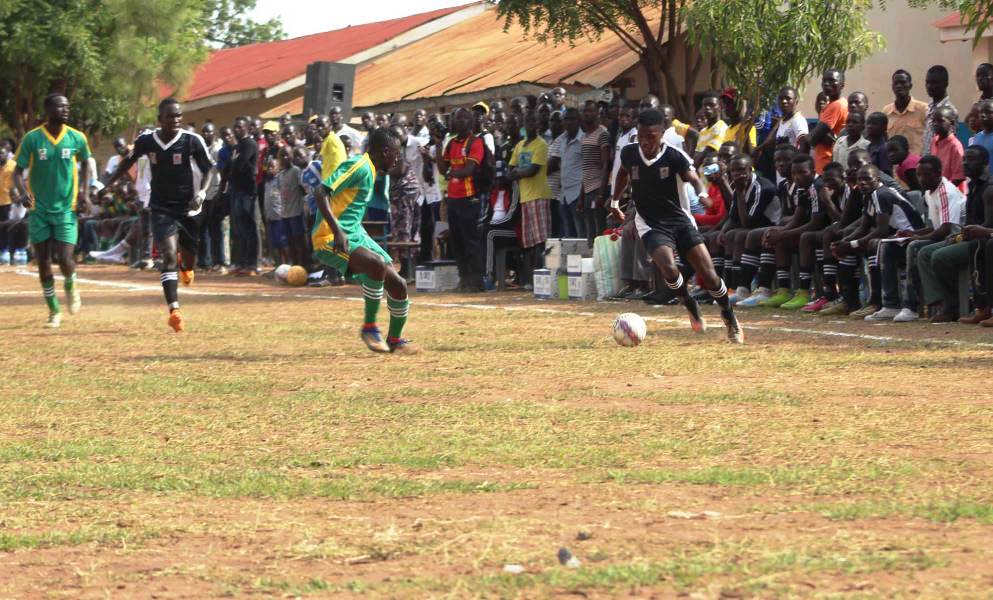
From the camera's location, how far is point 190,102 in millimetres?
45312

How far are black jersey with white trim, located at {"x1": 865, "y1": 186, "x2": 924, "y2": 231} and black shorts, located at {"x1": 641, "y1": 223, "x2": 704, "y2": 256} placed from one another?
2342mm

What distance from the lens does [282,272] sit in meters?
24.6

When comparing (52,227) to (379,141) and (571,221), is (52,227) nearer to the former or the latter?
(379,141)

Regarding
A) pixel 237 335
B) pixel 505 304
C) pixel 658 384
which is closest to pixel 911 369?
pixel 658 384

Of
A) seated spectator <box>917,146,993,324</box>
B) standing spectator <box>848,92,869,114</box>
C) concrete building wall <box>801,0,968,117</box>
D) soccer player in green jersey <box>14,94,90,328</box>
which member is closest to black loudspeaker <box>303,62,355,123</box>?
concrete building wall <box>801,0,968,117</box>

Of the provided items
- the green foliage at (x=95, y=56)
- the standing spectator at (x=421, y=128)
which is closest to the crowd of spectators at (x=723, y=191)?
the standing spectator at (x=421, y=128)

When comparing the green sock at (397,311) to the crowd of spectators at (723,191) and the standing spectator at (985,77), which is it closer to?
the crowd of spectators at (723,191)

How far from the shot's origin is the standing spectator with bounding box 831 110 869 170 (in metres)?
16.2

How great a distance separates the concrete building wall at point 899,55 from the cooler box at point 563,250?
27.2ft

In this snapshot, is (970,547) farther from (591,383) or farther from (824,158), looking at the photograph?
(824,158)

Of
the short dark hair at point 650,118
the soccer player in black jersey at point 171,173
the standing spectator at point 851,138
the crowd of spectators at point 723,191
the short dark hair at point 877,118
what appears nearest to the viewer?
the short dark hair at point 650,118

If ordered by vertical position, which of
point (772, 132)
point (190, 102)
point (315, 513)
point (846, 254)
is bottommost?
point (315, 513)

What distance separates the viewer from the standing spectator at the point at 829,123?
17.0m

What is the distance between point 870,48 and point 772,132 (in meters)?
2.95
